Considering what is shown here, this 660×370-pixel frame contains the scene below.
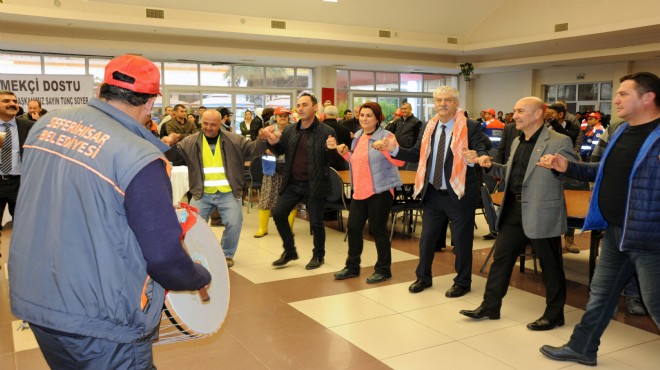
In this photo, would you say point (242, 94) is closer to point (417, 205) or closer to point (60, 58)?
point (60, 58)

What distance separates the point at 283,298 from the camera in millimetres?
4586

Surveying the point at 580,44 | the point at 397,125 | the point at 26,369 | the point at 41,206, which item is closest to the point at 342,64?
the point at 580,44

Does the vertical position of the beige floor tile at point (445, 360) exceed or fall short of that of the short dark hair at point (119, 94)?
it falls short

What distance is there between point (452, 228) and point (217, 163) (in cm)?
229

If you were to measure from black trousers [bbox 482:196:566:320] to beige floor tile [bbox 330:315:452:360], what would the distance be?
0.58m

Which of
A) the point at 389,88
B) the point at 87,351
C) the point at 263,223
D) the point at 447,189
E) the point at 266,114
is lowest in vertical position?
the point at 263,223

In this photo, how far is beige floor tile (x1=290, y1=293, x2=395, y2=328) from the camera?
4.11m

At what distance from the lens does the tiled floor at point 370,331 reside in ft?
11.1

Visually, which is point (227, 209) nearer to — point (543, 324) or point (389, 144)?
point (389, 144)

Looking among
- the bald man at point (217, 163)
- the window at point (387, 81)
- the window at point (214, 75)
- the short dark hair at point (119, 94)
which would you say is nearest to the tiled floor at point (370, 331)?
the bald man at point (217, 163)

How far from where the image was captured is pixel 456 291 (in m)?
4.63

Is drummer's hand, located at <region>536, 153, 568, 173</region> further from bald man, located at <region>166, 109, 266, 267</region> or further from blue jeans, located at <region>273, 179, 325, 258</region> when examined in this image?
bald man, located at <region>166, 109, 266, 267</region>

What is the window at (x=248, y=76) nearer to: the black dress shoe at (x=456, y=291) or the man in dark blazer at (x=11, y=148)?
the man in dark blazer at (x=11, y=148)

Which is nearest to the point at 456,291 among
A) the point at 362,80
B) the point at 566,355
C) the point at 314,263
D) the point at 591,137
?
the point at 566,355
